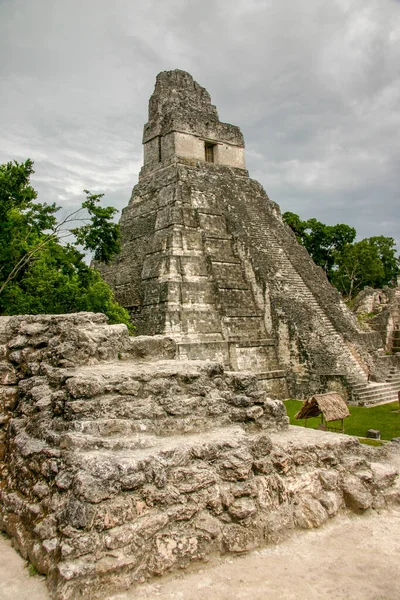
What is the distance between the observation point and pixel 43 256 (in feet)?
44.2

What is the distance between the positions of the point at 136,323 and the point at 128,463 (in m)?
12.0

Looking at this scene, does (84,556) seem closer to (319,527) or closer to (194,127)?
(319,527)

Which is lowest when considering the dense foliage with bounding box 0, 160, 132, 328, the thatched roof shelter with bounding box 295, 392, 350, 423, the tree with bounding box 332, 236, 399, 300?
the thatched roof shelter with bounding box 295, 392, 350, 423

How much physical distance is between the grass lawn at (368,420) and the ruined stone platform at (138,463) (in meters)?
5.30

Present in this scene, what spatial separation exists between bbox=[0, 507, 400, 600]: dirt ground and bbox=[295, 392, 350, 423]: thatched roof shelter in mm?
4584

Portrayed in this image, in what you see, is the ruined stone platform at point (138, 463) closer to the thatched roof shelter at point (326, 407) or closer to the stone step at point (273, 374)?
the thatched roof shelter at point (326, 407)

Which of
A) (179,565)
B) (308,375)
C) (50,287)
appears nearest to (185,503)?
(179,565)

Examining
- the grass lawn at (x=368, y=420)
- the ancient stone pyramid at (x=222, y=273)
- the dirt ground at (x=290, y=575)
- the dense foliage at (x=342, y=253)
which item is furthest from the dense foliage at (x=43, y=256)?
the dense foliage at (x=342, y=253)

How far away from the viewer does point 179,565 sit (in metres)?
3.73

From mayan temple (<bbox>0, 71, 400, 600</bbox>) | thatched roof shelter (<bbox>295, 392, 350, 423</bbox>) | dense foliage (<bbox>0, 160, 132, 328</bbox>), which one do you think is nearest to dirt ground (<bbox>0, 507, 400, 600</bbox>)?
mayan temple (<bbox>0, 71, 400, 600</bbox>)

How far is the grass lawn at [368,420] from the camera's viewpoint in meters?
10.4

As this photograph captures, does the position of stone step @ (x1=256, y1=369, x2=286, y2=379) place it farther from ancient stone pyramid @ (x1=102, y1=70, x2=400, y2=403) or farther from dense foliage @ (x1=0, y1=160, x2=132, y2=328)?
dense foliage @ (x1=0, y1=160, x2=132, y2=328)

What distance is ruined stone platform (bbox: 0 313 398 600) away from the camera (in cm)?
357

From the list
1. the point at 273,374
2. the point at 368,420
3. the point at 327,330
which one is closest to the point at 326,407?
the point at 368,420
